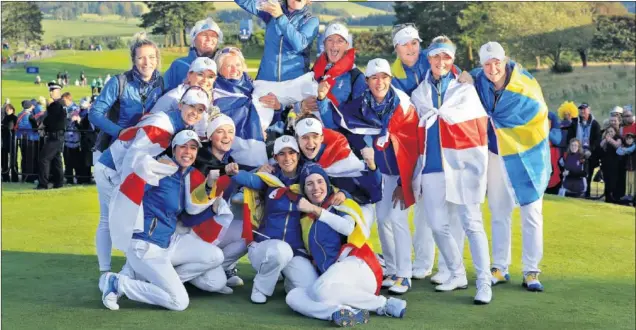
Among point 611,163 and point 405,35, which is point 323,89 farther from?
point 611,163

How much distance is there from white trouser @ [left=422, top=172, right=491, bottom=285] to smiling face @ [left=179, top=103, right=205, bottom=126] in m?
1.72

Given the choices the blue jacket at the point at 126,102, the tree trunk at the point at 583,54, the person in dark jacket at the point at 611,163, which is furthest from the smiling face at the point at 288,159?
the tree trunk at the point at 583,54

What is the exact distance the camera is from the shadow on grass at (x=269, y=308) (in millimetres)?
6383

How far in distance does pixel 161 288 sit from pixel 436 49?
8.69 ft

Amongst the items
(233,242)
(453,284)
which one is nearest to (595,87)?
(453,284)

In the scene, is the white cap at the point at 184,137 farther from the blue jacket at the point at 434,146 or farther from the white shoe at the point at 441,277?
the white shoe at the point at 441,277

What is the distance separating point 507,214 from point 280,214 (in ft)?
6.24

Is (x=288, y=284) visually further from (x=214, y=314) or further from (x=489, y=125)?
(x=489, y=125)

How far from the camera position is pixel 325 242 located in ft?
22.7

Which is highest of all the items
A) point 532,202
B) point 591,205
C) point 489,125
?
point 489,125

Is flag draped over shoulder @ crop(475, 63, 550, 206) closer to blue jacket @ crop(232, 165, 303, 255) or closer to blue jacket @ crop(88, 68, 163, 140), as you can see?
blue jacket @ crop(232, 165, 303, 255)

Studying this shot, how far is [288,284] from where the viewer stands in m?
7.14

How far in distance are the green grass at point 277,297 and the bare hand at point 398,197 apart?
678 mm

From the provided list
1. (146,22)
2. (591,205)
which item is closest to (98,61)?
(146,22)
